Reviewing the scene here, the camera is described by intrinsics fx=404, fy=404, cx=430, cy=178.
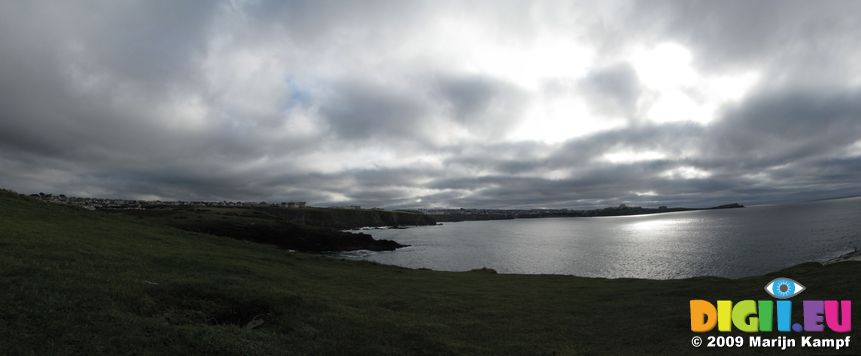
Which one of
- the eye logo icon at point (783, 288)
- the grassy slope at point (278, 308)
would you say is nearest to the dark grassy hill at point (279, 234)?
the grassy slope at point (278, 308)

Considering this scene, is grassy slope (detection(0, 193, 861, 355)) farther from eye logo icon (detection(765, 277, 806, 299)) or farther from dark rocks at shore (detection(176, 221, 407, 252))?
dark rocks at shore (detection(176, 221, 407, 252))

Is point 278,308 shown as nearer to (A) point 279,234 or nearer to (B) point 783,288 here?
(B) point 783,288

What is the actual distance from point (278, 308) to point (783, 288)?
28486 millimetres

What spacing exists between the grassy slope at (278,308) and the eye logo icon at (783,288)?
77 cm

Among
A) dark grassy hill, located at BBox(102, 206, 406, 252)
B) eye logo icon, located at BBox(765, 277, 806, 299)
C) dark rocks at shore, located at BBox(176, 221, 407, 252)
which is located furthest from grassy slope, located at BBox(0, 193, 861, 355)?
dark grassy hill, located at BBox(102, 206, 406, 252)

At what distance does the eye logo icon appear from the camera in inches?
906

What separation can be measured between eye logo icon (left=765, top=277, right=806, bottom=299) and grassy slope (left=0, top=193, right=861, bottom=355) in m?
0.77

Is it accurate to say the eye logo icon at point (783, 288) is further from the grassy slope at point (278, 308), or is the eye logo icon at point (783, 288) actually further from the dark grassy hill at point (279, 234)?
the dark grassy hill at point (279, 234)

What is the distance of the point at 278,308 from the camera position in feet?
61.8

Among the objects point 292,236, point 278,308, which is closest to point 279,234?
point 292,236

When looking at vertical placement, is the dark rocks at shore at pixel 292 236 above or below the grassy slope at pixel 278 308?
below

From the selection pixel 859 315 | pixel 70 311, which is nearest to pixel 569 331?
pixel 859 315

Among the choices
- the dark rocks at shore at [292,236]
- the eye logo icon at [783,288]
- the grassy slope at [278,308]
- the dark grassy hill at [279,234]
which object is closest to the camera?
the grassy slope at [278,308]

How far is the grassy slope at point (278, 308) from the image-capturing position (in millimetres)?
12625
